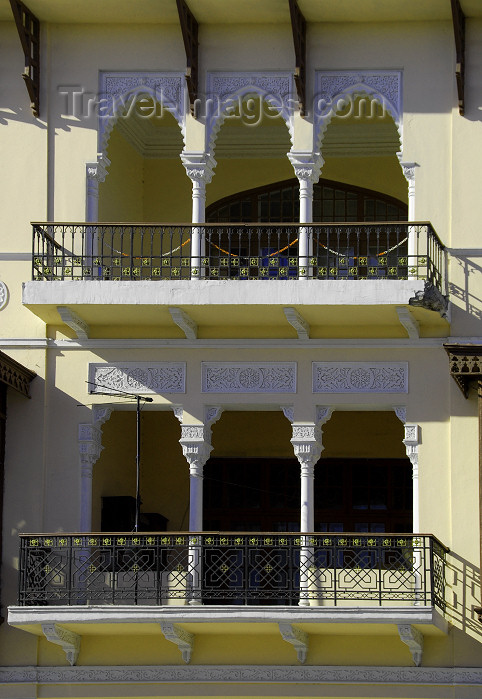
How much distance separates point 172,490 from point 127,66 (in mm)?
5348

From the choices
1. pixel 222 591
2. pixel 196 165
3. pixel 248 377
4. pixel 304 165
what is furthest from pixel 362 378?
pixel 196 165

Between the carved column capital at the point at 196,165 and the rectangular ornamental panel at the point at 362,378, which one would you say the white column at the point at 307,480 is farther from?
the carved column capital at the point at 196,165

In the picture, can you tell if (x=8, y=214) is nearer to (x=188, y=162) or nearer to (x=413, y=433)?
(x=188, y=162)

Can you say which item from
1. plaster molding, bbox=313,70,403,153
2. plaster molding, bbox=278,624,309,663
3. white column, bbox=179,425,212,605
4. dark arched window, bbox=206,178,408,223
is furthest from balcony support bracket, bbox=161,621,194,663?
dark arched window, bbox=206,178,408,223

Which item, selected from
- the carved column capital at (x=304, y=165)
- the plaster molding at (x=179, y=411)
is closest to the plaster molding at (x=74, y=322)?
the plaster molding at (x=179, y=411)

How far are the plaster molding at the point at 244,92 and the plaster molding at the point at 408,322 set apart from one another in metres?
2.72

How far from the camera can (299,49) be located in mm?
21500

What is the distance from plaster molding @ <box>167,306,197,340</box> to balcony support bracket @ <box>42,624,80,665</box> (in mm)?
3678

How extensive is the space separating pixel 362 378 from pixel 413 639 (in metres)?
3.10

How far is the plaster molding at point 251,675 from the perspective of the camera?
→ 2030cm

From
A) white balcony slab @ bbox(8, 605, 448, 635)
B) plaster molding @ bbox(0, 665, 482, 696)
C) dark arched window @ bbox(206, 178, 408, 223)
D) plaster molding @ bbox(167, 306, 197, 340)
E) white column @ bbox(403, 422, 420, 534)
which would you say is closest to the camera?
white balcony slab @ bbox(8, 605, 448, 635)

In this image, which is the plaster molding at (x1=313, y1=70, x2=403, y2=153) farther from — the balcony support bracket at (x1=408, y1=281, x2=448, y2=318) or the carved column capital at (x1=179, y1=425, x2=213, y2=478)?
the carved column capital at (x1=179, y1=425, x2=213, y2=478)

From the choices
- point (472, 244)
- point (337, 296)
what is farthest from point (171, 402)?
point (472, 244)

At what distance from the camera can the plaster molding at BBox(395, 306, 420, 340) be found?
20547 millimetres
